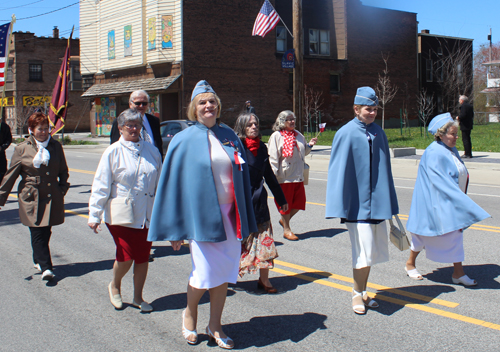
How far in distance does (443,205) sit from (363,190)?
3.53ft

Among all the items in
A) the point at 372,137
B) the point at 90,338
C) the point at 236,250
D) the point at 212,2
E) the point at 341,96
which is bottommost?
the point at 90,338

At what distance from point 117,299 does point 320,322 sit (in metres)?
1.82

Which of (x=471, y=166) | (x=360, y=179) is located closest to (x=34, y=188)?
(x=360, y=179)

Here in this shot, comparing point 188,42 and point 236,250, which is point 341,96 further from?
point 236,250

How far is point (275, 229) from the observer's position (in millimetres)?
8016

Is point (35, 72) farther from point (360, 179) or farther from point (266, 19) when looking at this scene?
point (360, 179)

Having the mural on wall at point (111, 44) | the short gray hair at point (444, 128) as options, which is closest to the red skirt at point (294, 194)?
the short gray hair at point (444, 128)

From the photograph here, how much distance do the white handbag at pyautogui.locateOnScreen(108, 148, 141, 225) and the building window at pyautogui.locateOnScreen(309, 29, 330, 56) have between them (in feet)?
113

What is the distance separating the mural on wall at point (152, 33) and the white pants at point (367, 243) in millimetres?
28924

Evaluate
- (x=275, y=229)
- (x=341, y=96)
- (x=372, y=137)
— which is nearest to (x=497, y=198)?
(x=275, y=229)

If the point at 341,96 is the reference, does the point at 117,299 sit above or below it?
below

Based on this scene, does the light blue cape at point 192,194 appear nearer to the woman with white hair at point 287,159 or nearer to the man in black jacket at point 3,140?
the woman with white hair at point 287,159

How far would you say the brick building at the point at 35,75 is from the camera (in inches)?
1885

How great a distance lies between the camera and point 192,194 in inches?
144
